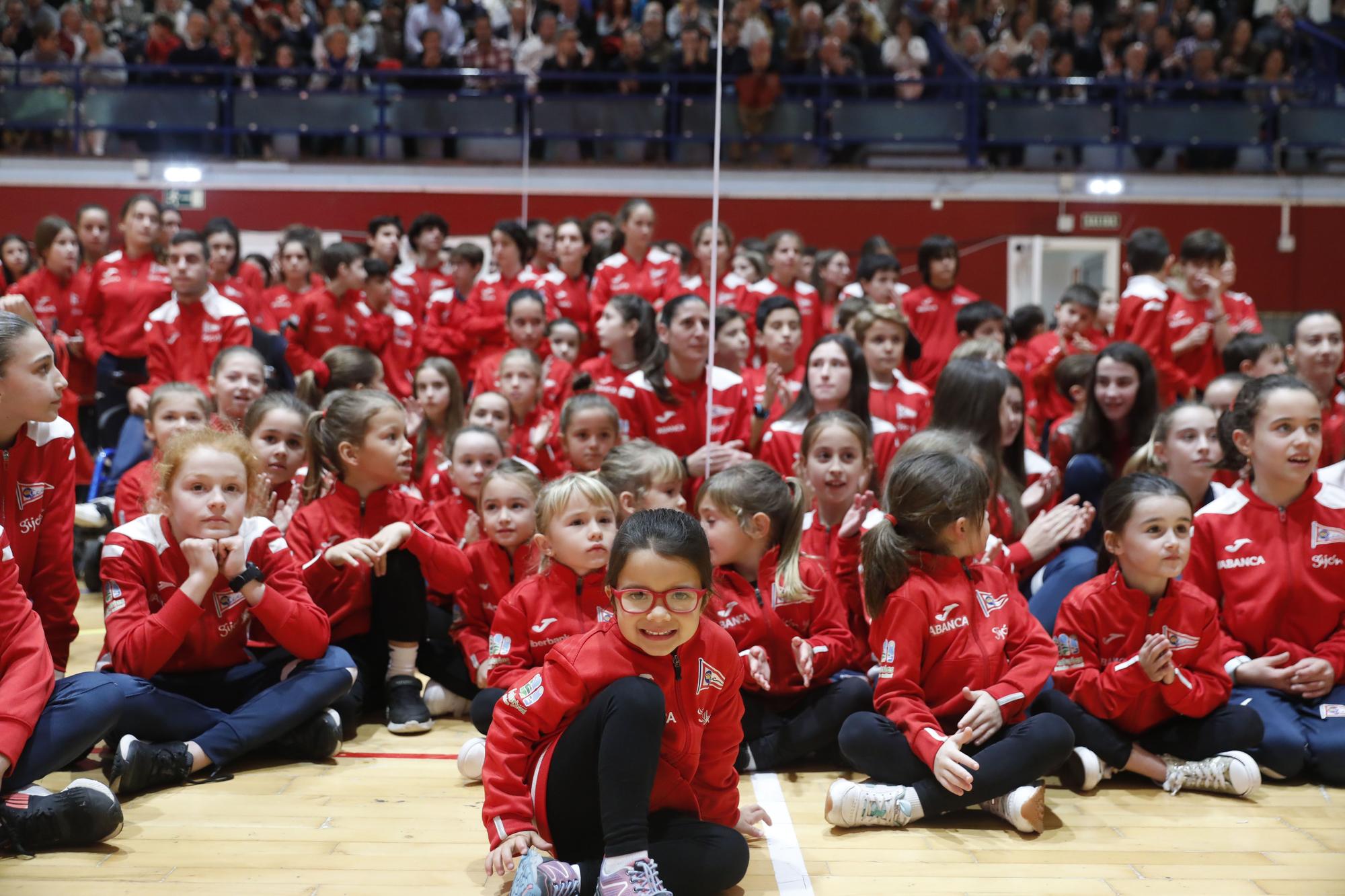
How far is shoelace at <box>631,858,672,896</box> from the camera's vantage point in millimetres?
2074

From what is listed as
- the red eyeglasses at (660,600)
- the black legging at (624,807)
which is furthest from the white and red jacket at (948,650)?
the red eyeglasses at (660,600)

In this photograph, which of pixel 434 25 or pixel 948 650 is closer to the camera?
pixel 948 650

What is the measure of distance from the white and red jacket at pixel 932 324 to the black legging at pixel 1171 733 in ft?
11.8

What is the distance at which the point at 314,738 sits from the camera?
3143mm

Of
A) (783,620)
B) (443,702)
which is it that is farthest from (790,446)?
(443,702)

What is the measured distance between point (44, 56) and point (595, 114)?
5171 mm

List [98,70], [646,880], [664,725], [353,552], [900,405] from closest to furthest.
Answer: [646,880] → [664,725] → [353,552] → [900,405] → [98,70]

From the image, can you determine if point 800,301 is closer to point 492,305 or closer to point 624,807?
point 492,305

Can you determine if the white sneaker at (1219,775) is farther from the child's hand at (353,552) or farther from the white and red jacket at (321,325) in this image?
the white and red jacket at (321,325)

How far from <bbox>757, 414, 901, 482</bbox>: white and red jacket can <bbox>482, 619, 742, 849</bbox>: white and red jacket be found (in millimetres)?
1838

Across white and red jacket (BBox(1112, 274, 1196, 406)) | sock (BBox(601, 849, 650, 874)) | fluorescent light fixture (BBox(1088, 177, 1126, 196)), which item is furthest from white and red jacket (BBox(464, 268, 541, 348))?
fluorescent light fixture (BBox(1088, 177, 1126, 196))

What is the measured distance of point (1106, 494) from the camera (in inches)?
126

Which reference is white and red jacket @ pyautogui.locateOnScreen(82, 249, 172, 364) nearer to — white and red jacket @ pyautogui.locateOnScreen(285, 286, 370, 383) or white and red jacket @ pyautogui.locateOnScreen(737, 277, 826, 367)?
white and red jacket @ pyautogui.locateOnScreen(285, 286, 370, 383)

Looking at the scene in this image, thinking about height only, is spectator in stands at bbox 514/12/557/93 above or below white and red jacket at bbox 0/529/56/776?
above
